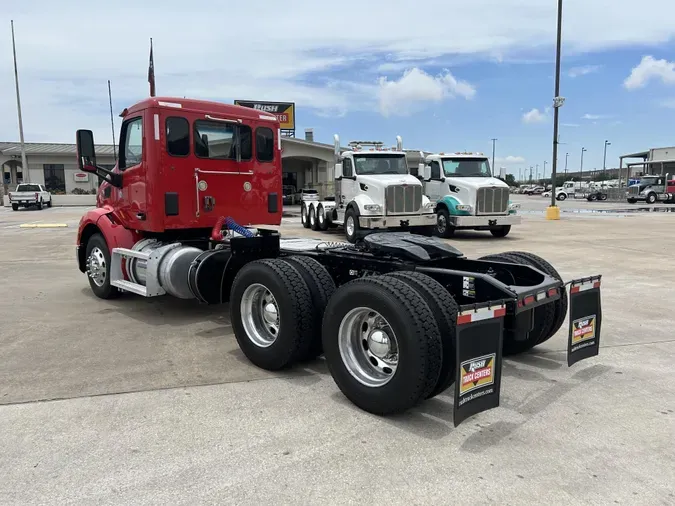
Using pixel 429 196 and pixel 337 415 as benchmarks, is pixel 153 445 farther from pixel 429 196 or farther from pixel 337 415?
pixel 429 196

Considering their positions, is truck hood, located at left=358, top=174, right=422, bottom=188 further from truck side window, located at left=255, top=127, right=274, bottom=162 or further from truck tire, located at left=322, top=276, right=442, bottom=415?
truck tire, located at left=322, top=276, right=442, bottom=415

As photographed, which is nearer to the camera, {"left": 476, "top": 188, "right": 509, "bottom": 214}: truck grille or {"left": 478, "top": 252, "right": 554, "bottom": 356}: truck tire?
{"left": 478, "top": 252, "right": 554, "bottom": 356}: truck tire

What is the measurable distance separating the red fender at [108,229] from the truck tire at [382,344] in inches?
164

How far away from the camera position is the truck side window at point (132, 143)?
664cm

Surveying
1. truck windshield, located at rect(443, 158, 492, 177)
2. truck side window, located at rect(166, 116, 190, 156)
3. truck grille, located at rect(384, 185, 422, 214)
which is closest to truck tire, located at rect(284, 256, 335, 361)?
truck side window, located at rect(166, 116, 190, 156)

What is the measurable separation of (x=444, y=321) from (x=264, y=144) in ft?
15.1

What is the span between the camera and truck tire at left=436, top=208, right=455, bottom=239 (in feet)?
55.7

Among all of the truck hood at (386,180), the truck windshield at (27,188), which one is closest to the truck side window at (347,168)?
the truck hood at (386,180)

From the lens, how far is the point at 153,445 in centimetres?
340

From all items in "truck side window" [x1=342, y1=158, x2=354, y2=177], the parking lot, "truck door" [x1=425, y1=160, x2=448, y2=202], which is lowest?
the parking lot

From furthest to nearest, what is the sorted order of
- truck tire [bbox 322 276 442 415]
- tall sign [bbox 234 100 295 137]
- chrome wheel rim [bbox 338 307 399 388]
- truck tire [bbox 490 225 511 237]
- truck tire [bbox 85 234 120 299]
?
tall sign [bbox 234 100 295 137] < truck tire [bbox 490 225 511 237] < truck tire [bbox 85 234 120 299] < chrome wheel rim [bbox 338 307 399 388] < truck tire [bbox 322 276 442 415]

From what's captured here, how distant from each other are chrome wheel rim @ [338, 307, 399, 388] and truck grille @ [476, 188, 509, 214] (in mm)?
13111

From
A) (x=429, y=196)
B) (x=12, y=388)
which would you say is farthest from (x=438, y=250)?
(x=429, y=196)

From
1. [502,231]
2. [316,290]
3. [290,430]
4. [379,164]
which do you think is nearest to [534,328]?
[316,290]
